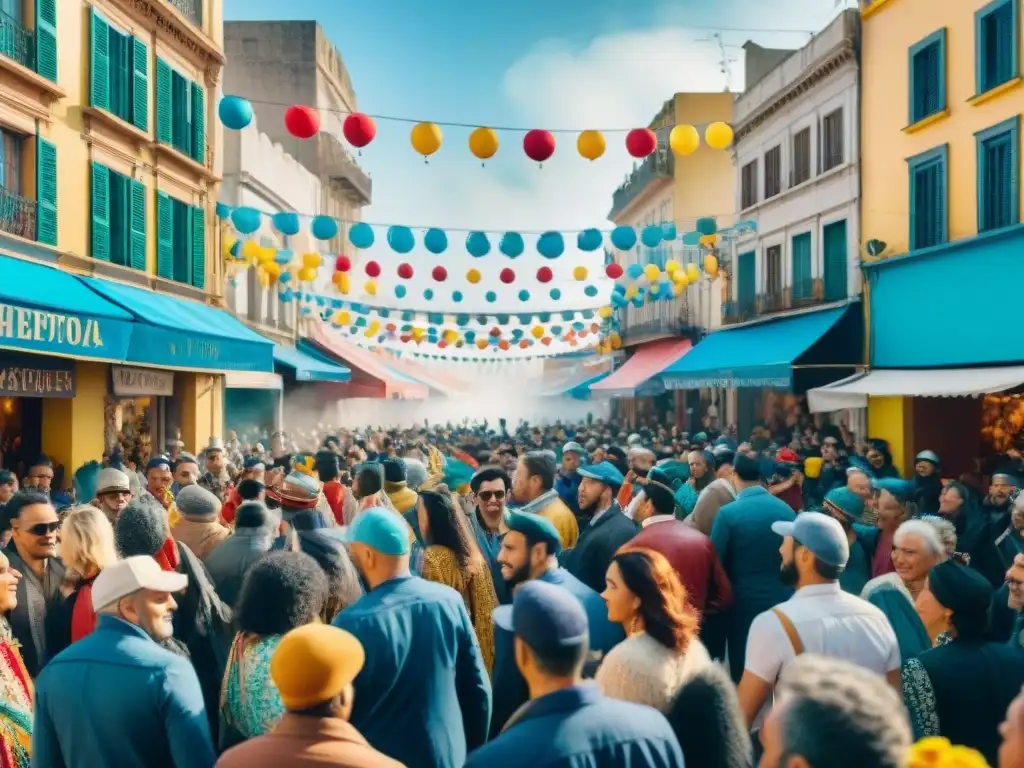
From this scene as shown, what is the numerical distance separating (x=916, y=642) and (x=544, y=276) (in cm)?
1763

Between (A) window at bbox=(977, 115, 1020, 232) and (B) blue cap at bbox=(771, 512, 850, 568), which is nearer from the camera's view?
(B) blue cap at bbox=(771, 512, 850, 568)

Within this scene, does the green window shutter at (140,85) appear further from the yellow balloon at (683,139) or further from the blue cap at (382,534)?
the blue cap at (382,534)

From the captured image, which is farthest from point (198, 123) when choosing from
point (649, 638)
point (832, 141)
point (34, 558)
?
point (649, 638)

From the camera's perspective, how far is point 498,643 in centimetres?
456

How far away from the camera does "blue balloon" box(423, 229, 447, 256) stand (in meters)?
16.2

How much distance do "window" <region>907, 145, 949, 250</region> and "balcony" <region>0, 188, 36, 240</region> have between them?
1454 centimetres

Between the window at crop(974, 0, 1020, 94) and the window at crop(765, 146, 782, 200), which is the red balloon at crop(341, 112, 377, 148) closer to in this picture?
the window at crop(974, 0, 1020, 94)

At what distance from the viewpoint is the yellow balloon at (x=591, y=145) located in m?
12.2

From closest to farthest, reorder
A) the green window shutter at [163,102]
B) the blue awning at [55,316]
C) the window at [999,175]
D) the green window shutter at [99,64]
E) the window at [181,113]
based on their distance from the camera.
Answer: the blue awning at [55,316], the green window shutter at [99,64], the window at [999,175], the green window shutter at [163,102], the window at [181,113]

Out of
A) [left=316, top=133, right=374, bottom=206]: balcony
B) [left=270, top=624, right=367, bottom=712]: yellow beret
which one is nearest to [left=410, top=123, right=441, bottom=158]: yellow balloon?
[left=270, top=624, right=367, bottom=712]: yellow beret

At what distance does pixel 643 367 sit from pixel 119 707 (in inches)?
1204

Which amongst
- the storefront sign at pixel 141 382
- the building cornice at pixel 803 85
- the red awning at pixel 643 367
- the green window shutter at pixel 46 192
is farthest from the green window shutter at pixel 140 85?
A: the red awning at pixel 643 367

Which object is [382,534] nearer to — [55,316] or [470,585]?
[470,585]

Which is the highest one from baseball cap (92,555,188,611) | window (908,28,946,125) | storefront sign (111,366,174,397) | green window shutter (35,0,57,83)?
window (908,28,946,125)
